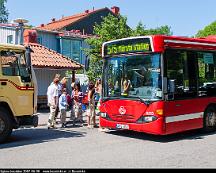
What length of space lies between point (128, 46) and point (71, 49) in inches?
1165

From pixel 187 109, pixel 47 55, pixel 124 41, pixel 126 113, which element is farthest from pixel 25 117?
pixel 47 55

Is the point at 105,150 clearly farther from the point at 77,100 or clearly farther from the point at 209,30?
the point at 209,30

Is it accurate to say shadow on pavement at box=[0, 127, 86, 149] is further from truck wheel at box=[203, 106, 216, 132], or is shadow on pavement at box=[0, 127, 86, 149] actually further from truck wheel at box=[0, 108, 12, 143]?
truck wheel at box=[203, 106, 216, 132]

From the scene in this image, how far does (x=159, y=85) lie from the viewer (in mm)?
10961

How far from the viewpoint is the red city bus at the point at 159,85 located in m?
11.1

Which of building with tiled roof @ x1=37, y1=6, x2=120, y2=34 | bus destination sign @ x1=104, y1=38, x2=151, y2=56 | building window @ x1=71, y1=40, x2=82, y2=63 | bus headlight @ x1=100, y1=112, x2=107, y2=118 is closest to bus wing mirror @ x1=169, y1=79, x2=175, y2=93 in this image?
bus destination sign @ x1=104, y1=38, x2=151, y2=56

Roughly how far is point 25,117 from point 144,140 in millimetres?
3424

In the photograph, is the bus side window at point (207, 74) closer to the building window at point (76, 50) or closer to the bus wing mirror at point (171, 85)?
the bus wing mirror at point (171, 85)

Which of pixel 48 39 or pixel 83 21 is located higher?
pixel 83 21

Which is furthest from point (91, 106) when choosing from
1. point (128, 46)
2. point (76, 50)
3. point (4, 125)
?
point (76, 50)

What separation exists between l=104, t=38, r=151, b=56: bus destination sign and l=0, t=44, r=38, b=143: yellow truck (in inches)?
101

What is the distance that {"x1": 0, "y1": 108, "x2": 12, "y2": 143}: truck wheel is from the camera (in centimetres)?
1085

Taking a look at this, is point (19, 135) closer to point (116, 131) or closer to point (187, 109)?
point (116, 131)

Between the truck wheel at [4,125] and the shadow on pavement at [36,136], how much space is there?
22cm
